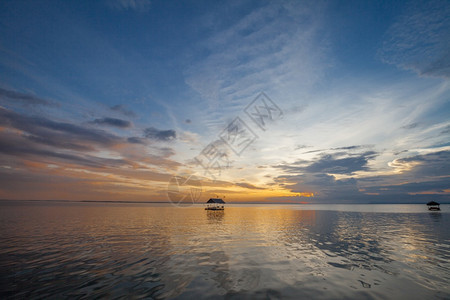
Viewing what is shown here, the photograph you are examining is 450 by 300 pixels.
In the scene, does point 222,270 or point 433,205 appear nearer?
point 222,270

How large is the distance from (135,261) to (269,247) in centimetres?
1329

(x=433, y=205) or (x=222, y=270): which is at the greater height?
(x=433, y=205)

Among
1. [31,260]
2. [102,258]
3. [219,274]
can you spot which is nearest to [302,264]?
[219,274]

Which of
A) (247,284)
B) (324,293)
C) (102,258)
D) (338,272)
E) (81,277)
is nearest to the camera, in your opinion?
(324,293)

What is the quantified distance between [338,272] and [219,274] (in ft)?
27.0

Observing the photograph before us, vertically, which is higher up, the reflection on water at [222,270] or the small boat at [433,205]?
the small boat at [433,205]

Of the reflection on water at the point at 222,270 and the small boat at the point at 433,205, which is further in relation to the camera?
the small boat at the point at 433,205

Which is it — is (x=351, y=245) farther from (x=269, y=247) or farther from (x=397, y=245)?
(x=269, y=247)

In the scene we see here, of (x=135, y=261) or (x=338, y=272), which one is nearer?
(x=338, y=272)

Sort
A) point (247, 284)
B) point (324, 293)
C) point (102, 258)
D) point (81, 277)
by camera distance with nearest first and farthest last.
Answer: point (324, 293), point (247, 284), point (81, 277), point (102, 258)

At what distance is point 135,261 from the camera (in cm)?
1666

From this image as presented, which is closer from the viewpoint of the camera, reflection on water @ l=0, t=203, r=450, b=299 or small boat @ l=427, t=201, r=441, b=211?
reflection on water @ l=0, t=203, r=450, b=299

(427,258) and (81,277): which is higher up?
(427,258)

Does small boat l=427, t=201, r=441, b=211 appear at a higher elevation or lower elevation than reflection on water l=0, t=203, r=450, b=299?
higher
